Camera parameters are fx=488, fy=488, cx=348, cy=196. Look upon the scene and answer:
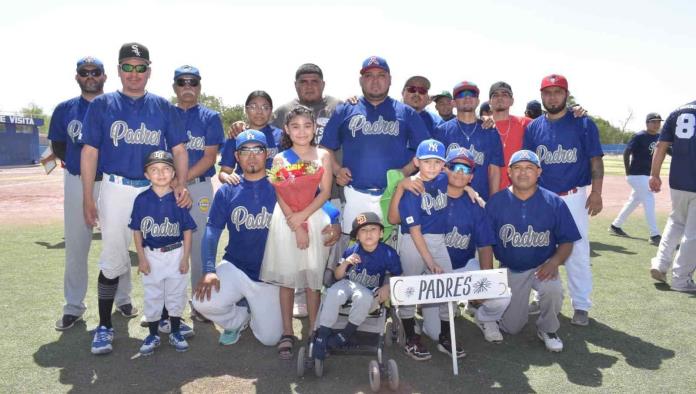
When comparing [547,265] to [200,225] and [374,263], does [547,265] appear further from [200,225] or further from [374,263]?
[200,225]

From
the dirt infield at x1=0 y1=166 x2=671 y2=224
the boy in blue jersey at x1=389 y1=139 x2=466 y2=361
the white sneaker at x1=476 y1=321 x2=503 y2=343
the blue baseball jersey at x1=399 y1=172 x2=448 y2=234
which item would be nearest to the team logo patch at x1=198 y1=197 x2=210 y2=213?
Result: the boy in blue jersey at x1=389 y1=139 x2=466 y2=361

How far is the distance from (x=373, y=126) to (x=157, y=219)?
88.9 inches

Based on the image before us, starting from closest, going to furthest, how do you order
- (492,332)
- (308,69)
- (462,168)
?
(462,168), (492,332), (308,69)

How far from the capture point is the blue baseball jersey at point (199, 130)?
5449 millimetres

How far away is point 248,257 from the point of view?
4805mm

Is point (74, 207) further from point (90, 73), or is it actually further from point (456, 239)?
point (456, 239)

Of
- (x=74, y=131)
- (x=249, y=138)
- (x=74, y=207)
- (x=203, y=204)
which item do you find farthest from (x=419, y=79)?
(x=74, y=207)

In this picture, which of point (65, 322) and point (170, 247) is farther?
point (65, 322)

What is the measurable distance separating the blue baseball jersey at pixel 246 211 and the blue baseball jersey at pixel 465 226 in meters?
1.74

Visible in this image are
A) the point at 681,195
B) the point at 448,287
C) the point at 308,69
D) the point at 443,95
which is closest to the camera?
the point at 448,287

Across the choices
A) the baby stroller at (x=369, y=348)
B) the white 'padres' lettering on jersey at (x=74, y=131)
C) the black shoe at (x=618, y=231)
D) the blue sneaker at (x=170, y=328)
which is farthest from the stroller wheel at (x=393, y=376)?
the black shoe at (x=618, y=231)

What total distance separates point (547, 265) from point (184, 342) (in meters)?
3.54

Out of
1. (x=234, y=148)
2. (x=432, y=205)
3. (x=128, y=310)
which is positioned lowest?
(x=128, y=310)

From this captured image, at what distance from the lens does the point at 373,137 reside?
4.95m
